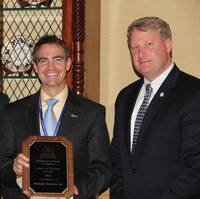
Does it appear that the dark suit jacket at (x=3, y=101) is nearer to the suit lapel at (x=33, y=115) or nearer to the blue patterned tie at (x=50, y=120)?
the suit lapel at (x=33, y=115)

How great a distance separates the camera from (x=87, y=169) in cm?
246

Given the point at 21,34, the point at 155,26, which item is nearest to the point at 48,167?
the point at 155,26

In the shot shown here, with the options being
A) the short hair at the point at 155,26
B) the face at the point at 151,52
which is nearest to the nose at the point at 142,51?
the face at the point at 151,52

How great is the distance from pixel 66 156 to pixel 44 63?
1.79 feet

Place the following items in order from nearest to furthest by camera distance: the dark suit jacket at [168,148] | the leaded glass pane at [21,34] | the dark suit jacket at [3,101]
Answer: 1. the dark suit jacket at [168,148]
2. the dark suit jacket at [3,101]
3. the leaded glass pane at [21,34]

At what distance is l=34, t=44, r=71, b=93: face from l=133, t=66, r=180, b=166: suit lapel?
512 millimetres

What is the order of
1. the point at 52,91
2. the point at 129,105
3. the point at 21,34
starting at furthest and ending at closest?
1. the point at 21,34
2. the point at 129,105
3. the point at 52,91

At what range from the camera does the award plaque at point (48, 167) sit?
7.42 feet

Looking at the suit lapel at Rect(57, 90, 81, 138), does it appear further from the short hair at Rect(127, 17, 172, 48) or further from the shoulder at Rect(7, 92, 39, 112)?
the short hair at Rect(127, 17, 172, 48)

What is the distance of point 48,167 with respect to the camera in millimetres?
2293

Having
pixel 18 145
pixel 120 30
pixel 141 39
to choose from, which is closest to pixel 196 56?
pixel 120 30

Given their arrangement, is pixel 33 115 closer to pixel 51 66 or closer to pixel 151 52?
pixel 51 66

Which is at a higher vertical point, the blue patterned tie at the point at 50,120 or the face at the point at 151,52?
the face at the point at 151,52

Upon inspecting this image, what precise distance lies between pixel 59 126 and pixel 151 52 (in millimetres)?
636
